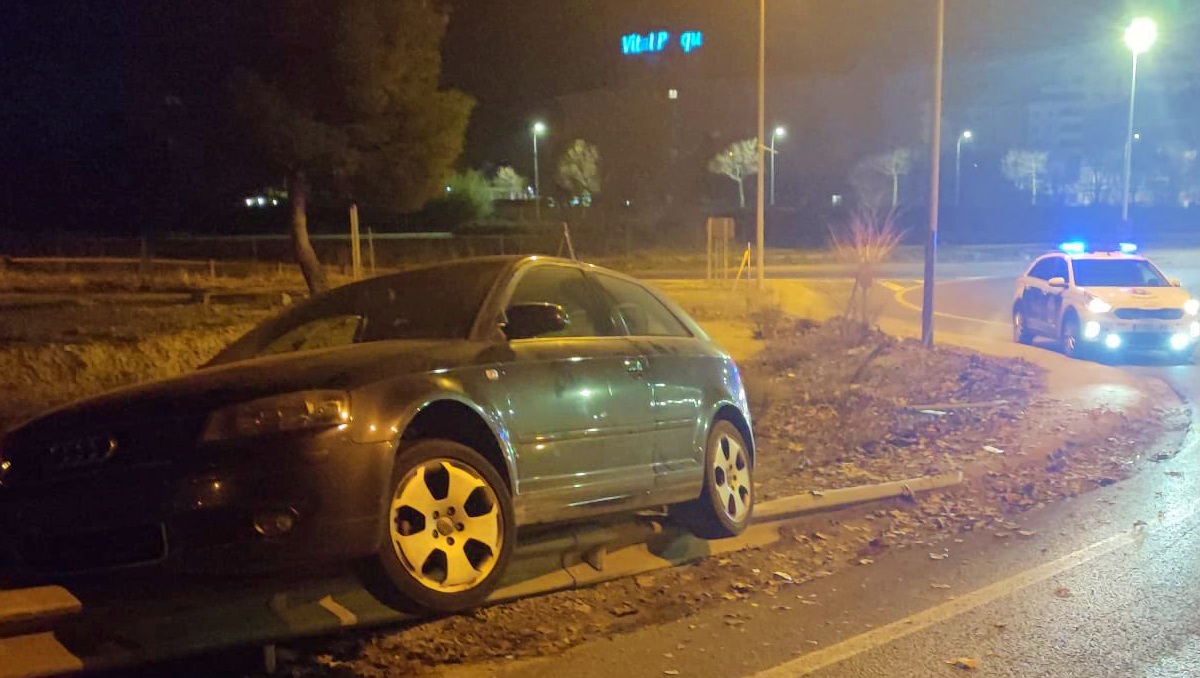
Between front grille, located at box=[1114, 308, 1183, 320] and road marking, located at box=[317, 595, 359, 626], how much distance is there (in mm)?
15700

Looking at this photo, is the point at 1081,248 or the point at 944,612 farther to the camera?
the point at 1081,248

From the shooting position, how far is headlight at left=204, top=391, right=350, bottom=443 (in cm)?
433

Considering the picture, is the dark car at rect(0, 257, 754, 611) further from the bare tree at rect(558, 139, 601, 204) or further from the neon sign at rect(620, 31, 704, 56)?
the neon sign at rect(620, 31, 704, 56)

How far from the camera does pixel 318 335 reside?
21.0ft

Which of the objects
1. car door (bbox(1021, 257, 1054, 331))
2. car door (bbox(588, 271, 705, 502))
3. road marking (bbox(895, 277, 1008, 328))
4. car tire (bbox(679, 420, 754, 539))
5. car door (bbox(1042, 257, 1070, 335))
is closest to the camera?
car door (bbox(588, 271, 705, 502))

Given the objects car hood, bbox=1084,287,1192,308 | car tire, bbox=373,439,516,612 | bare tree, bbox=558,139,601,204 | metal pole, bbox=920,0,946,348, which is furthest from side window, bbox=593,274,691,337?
bare tree, bbox=558,139,601,204

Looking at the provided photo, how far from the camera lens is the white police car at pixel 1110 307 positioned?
56.6 feet

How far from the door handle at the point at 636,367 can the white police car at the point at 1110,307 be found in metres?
13.7

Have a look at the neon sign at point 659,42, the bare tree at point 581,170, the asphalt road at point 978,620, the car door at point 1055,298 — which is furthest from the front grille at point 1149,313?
the neon sign at point 659,42

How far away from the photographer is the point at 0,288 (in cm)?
2231

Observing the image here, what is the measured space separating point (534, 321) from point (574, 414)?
0.54 metres

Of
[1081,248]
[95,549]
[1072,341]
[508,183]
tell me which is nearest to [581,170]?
[508,183]

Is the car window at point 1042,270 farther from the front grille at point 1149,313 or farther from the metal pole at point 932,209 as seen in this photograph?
the metal pole at point 932,209

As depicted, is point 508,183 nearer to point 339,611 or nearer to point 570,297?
point 570,297
